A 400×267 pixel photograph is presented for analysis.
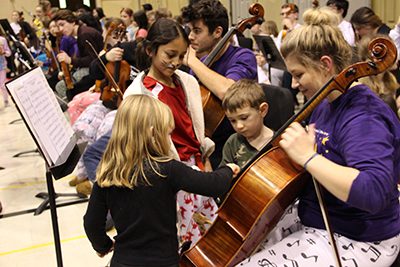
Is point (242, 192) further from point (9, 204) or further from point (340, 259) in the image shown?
point (9, 204)

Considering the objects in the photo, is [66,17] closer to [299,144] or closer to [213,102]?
[213,102]

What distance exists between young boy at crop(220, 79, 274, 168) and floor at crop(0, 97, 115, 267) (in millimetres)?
991

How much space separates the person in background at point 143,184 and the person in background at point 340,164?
0.33m

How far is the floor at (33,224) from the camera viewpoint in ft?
9.99

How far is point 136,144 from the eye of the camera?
5.63 ft

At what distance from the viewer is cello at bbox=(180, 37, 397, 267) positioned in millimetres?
1447

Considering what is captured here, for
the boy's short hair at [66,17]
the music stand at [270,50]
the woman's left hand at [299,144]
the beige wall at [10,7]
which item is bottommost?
the beige wall at [10,7]

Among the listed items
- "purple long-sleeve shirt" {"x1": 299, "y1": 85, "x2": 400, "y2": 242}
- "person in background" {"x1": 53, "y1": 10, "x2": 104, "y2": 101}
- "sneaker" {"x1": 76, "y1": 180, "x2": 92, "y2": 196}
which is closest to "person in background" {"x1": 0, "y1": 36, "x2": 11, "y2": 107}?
"person in background" {"x1": 53, "y1": 10, "x2": 104, "y2": 101}

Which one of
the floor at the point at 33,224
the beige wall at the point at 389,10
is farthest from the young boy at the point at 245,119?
the beige wall at the point at 389,10

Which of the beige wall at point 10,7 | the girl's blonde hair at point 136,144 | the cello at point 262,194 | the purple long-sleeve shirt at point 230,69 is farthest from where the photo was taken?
the beige wall at point 10,7

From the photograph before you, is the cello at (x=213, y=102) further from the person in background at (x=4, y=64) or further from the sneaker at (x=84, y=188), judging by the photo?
the person in background at (x=4, y=64)

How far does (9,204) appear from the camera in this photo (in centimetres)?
406

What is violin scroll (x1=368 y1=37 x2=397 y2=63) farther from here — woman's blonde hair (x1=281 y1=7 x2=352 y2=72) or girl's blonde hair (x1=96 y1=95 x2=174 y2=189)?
girl's blonde hair (x1=96 y1=95 x2=174 y2=189)

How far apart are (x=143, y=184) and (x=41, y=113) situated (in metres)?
0.69
